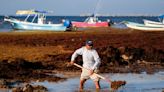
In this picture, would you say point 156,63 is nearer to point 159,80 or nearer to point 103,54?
point 103,54

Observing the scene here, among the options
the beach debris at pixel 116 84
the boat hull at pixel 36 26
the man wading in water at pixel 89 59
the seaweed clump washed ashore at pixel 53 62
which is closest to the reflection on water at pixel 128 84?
the beach debris at pixel 116 84

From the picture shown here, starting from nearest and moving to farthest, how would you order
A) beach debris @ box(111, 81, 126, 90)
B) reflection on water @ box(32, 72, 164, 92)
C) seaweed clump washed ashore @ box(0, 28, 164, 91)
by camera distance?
beach debris @ box(111, 81, 126, 90) → reflection on water @ box(32, 72, 164, 92) → seaweed clump washed ashore @ box(0, 28, 164, 91)

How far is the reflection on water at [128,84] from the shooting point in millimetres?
15469

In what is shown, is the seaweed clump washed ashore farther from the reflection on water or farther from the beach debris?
the beach debris

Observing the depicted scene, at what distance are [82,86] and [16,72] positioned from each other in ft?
13.0

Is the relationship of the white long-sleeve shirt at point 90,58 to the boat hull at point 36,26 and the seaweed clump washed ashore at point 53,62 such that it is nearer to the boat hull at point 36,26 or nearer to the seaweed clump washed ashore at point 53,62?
the seaweed clump washed ashore at point 53,62

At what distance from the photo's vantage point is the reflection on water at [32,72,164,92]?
15.5 m

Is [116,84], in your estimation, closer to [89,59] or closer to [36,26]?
[89,59]

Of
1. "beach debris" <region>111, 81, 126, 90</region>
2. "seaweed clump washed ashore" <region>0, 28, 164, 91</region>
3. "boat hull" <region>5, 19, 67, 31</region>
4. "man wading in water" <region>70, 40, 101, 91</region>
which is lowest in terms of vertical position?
"boat hull" <region>5, 19, 67, 31</region>

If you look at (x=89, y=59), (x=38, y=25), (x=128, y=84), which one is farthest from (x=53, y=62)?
(x=38, y=25)

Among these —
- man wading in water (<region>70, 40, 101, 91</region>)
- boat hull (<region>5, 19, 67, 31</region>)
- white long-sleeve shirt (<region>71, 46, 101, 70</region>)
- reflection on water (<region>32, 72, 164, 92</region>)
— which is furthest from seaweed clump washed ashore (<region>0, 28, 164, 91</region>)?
boat hull (<region>5, 19, 67, 31</region>)

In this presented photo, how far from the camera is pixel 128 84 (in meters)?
16.6

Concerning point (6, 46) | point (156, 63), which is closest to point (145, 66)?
point (156, 63)

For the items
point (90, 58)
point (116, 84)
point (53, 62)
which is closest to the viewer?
point (90, 58)
